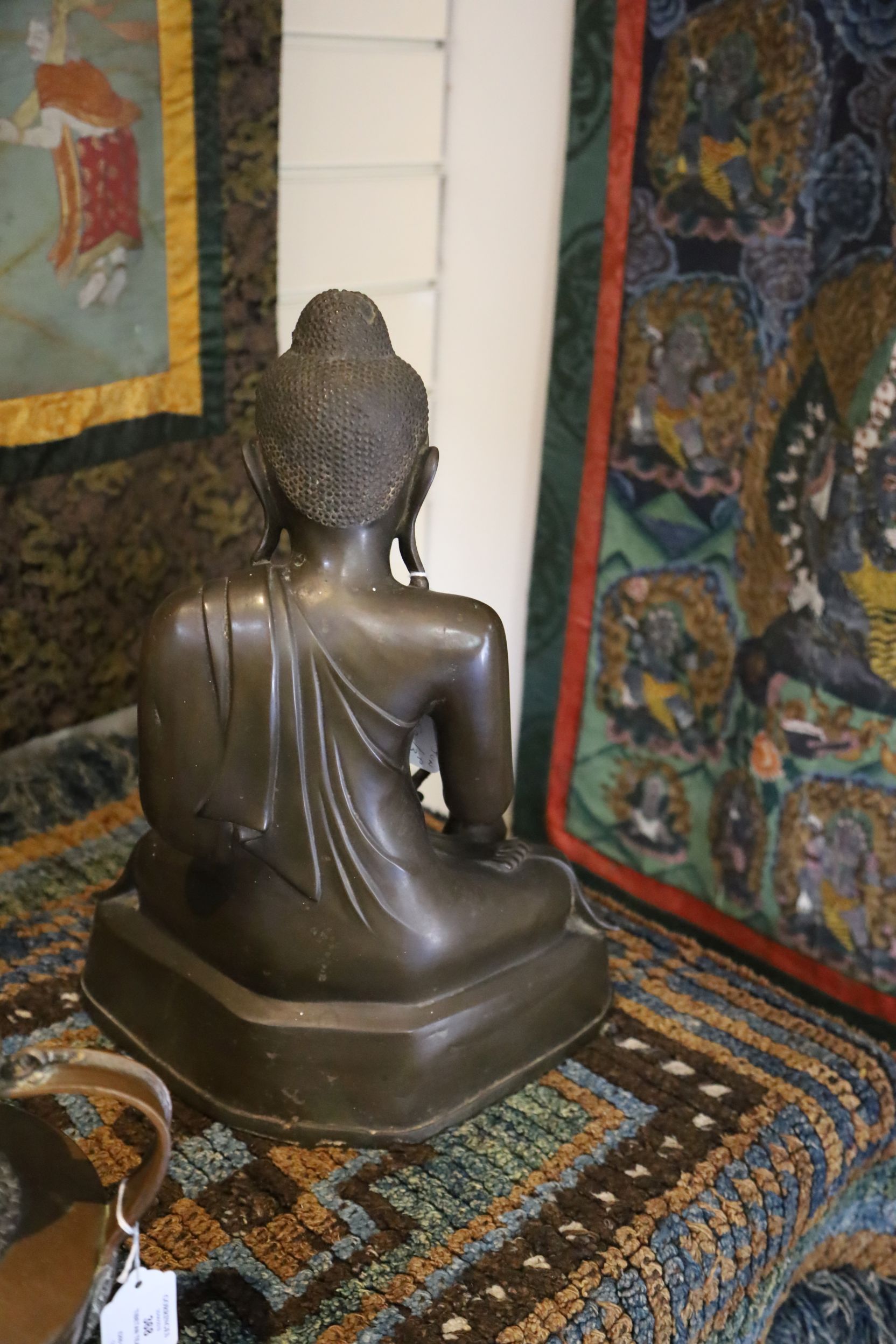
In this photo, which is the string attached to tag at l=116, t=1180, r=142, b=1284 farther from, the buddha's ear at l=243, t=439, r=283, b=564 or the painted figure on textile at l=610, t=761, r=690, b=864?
the painted figure on textile at l=610, t=761, r=690, b=864

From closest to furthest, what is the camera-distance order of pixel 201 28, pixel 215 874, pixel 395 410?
pixel 395 410 < pixel 215 874 < pixel 201 28

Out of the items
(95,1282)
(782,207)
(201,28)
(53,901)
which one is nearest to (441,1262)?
(95,1282)

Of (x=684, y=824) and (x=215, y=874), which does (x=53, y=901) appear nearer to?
(x=215, y=874)

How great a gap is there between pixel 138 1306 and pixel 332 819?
42cm

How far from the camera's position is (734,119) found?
166 centimetres

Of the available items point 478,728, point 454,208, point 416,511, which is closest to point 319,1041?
point 478,728

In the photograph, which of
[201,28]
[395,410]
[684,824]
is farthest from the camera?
[684,824]

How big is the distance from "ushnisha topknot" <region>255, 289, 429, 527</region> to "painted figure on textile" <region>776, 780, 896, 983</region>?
36.2 inches

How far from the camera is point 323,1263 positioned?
1134 mm

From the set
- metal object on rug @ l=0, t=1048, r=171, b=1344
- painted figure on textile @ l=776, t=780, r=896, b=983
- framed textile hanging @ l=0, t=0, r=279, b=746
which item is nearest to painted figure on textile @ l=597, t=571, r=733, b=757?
painted figure on textile @ l=776, t=780, r=896, b=983

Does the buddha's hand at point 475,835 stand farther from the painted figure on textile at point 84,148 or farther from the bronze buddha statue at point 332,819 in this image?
the painted figure on textile at point 84,148

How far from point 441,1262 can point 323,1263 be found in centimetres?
10

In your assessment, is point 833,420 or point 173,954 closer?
point 173,954

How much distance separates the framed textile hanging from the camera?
5.31 ft
